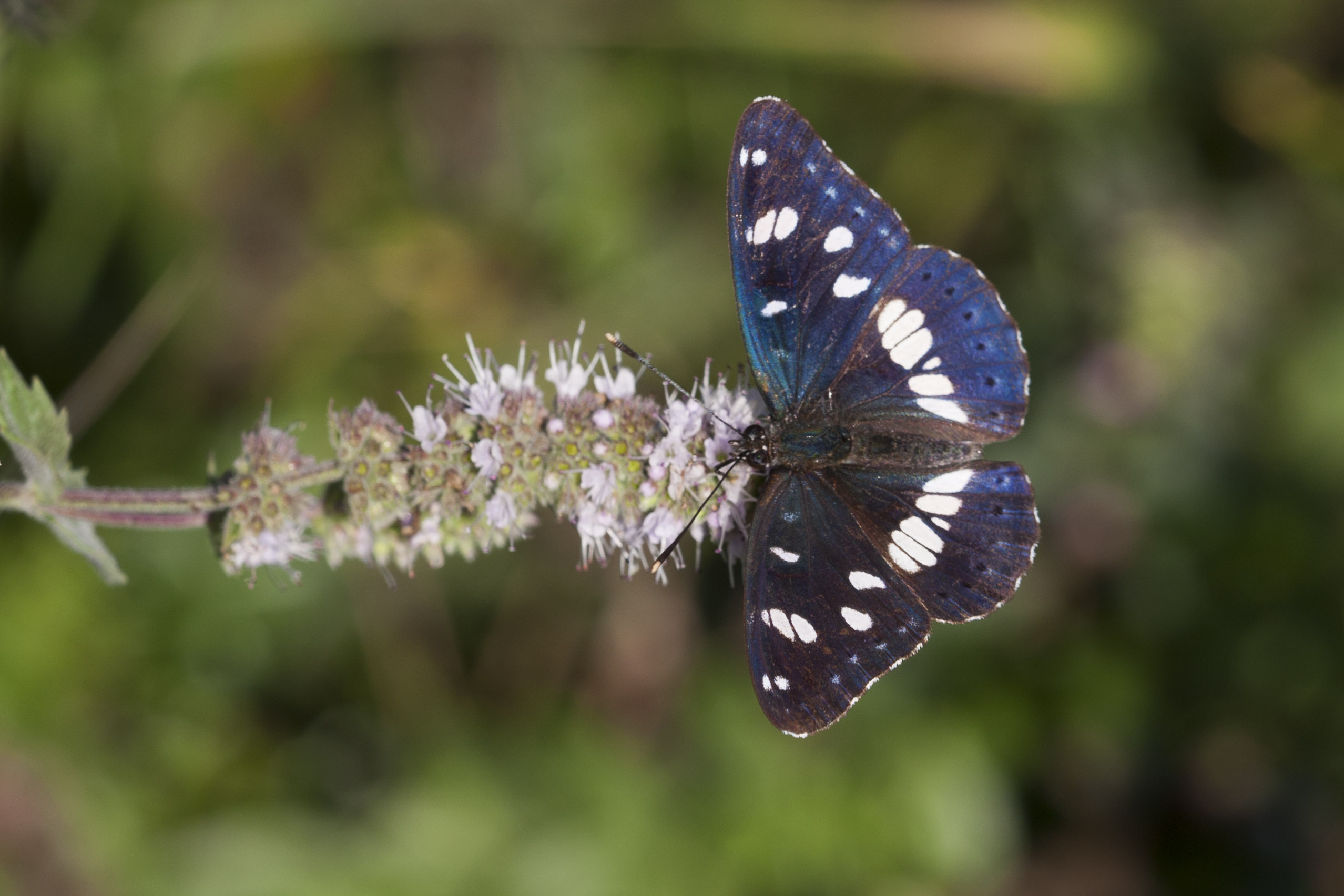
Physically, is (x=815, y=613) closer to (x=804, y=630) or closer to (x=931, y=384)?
(x=804, y=630)

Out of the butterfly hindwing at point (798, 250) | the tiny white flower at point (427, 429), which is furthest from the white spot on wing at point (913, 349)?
the tiny white flower at point (427, 429)

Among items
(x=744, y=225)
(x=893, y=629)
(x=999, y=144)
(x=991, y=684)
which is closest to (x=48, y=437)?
(x=744, y=225)

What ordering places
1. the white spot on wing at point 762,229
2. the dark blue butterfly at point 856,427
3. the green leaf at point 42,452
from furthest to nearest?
1. the white spot on wing at point 762,229
2. the dark blue butterfly at point 856,427
3. the green leaf at point 42,452

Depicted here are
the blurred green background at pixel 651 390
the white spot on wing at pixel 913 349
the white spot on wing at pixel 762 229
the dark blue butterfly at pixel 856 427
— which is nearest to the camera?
the dark blue butterfly at pixel 856 427

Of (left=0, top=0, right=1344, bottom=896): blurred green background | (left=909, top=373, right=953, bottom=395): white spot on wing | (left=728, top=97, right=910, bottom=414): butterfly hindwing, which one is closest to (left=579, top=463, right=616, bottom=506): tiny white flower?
(left=728, top=97, right=910, bottom=414): butterfly hindwing

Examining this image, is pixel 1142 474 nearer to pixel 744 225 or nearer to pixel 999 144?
pixel 999 144

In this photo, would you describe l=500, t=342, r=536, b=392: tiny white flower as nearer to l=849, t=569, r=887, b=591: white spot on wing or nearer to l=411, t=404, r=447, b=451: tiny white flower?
l=411, t=404, r=447, b=451: tiny white flower

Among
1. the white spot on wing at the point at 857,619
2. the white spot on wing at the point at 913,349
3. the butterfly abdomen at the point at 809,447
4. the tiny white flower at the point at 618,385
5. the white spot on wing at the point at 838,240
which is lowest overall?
the white spot on wing at the point at 857,619

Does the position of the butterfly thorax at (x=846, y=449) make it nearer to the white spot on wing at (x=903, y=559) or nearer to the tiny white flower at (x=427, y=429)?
the white spot on wing at (x=903, y=559)

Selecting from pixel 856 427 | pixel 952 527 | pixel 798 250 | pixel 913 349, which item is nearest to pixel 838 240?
pixel 798 250

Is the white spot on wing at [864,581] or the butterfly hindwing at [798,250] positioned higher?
the butterfly hindwing at [798,250]
